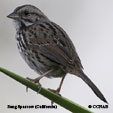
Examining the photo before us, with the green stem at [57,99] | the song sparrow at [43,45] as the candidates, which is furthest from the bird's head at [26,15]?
the green stem at [57,99]

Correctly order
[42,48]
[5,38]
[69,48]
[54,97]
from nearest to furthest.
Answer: [54,97], [5,38], [69,48], [42,48]

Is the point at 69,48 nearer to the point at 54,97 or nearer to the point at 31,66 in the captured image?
the point at 31,66

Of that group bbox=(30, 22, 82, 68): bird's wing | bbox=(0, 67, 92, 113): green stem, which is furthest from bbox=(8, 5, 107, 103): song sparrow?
bbox=(0, 67, 92, 113): green stem

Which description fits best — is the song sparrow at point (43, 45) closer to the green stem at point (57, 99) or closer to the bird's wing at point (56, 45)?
the bird's wing at point (56, 45)

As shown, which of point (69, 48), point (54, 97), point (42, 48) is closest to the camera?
point (54, 97)

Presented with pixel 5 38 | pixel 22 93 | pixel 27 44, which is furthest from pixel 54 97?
pixel 27 44

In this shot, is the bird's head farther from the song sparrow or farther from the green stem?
the green stem

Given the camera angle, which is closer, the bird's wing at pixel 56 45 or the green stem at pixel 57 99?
the green stem at pixel 57 99
